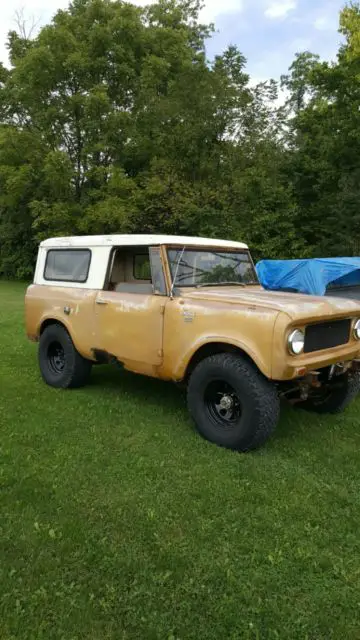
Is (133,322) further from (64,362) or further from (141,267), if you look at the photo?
(64,362)

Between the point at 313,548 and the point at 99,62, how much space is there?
25.6 metres

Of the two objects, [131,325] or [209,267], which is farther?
[209,267]

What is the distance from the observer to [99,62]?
76.2ft

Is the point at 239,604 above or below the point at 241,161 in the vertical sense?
below

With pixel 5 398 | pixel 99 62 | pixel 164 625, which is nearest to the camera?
pixel 164 625

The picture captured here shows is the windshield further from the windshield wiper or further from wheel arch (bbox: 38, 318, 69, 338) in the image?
wheel arch (bbox: 38, 318, 69, 338)

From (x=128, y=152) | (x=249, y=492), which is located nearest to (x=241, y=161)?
(x=128, y=152)

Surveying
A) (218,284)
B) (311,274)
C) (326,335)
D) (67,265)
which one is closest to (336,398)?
(326,335)

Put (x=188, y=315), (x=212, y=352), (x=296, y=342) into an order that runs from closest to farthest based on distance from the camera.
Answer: (x=296, y=342)
(x=188, y=315)
(x=212, y=352)

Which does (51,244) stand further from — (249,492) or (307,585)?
(307,585)

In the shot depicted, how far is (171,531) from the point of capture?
2973mm

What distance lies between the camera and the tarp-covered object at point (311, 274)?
30.5ft

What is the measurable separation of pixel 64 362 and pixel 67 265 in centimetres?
123

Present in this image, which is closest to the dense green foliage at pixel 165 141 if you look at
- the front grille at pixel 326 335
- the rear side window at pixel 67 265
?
the rear side window at pixel 67 265
